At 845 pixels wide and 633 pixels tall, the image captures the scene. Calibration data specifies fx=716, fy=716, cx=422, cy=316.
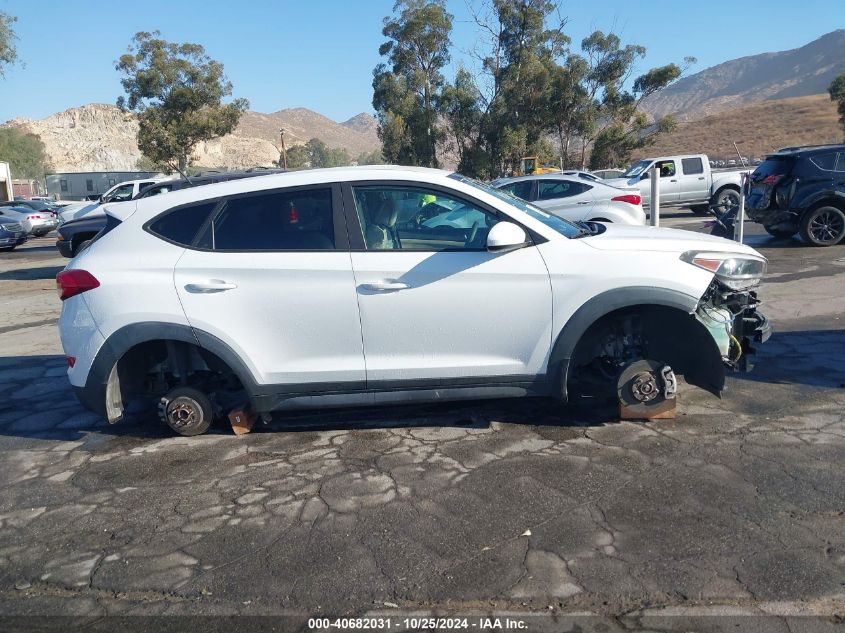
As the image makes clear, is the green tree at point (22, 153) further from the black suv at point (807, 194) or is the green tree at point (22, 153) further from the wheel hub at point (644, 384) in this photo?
the wheel hub at point (644, 384)

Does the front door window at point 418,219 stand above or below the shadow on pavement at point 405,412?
above

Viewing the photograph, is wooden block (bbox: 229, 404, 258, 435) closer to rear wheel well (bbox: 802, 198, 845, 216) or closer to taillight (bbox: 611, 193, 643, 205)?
taillight (bbox: 611, 193, 643, 205)

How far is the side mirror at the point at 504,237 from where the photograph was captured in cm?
445

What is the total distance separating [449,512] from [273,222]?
229 centimetres

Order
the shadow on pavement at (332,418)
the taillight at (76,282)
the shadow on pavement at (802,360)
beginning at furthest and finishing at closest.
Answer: the shadow on pavement at (802,360) → the shadow on pavement at (332,418) → the taillight at (76,282)

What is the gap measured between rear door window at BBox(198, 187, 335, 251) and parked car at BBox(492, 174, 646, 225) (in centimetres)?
902

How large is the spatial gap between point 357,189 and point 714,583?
3179 mm

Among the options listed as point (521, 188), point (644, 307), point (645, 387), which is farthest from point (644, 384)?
point (521, 188)

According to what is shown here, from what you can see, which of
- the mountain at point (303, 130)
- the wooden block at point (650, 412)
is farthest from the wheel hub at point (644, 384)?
the mountain at point (303, 130)

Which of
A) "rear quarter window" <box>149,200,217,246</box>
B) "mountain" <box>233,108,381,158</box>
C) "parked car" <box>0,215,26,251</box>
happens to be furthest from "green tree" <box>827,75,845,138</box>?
"mountain" <box>233,108,381,158</box>

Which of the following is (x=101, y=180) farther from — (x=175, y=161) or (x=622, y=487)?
(x=622, y=487)

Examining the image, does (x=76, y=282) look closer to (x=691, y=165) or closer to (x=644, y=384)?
(x=644, y=384)

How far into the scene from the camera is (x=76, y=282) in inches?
191

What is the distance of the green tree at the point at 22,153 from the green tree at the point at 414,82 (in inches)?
2136
